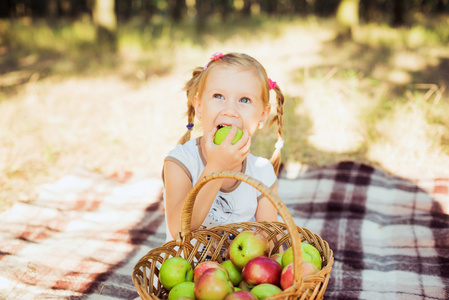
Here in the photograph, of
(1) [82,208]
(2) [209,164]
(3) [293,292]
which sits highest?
(2) [209,164]

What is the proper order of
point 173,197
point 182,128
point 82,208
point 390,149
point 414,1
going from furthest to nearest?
point 414,1
point 182,128
point 390,149
point 82,208
point 173,197

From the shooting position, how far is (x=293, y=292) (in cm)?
137

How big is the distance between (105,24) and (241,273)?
737 centimetres

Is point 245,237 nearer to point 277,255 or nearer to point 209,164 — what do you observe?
point 277,255

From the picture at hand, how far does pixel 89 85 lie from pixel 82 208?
3537mm

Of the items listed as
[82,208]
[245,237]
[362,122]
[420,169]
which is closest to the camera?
[245,237]

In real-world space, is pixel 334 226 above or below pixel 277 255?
below

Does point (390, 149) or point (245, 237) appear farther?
point (390, 149)

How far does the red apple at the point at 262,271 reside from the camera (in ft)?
5.22

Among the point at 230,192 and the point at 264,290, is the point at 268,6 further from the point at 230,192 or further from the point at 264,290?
the point at 264,290

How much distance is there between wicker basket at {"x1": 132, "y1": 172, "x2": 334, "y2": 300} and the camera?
1386 mm

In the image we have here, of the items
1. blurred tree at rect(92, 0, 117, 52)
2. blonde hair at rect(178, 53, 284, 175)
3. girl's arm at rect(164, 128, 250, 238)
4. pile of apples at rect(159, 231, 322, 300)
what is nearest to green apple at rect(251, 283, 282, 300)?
pile of apples at rect(159, 231, 322, 300)

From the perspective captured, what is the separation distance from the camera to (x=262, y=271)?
62.7 inches

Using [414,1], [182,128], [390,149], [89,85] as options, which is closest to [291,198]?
[390,149]
